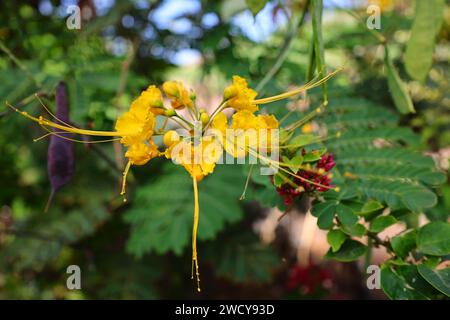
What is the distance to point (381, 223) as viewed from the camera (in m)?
0.81

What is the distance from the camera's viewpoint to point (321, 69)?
763mm

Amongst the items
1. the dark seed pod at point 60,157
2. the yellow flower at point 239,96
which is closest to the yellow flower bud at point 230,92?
the yellow flower at point 239,96

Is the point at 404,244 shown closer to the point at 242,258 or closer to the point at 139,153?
the point at 139,153

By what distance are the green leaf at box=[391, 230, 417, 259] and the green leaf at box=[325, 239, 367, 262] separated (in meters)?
0.05

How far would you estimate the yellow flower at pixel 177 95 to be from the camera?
76cm

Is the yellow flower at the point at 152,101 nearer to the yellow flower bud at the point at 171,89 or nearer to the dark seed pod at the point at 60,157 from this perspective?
the yellow flower bud at the point at 171,89

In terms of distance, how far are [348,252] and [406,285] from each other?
0.35 ft

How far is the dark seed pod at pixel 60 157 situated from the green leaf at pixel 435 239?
0.67 m

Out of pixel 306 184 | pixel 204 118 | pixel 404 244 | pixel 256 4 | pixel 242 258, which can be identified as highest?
pixel 256 4

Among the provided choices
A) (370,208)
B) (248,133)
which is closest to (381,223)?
(370,208)

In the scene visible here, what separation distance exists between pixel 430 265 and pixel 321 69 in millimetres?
378

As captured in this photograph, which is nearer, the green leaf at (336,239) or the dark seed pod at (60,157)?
the green leaf at (336,239)
